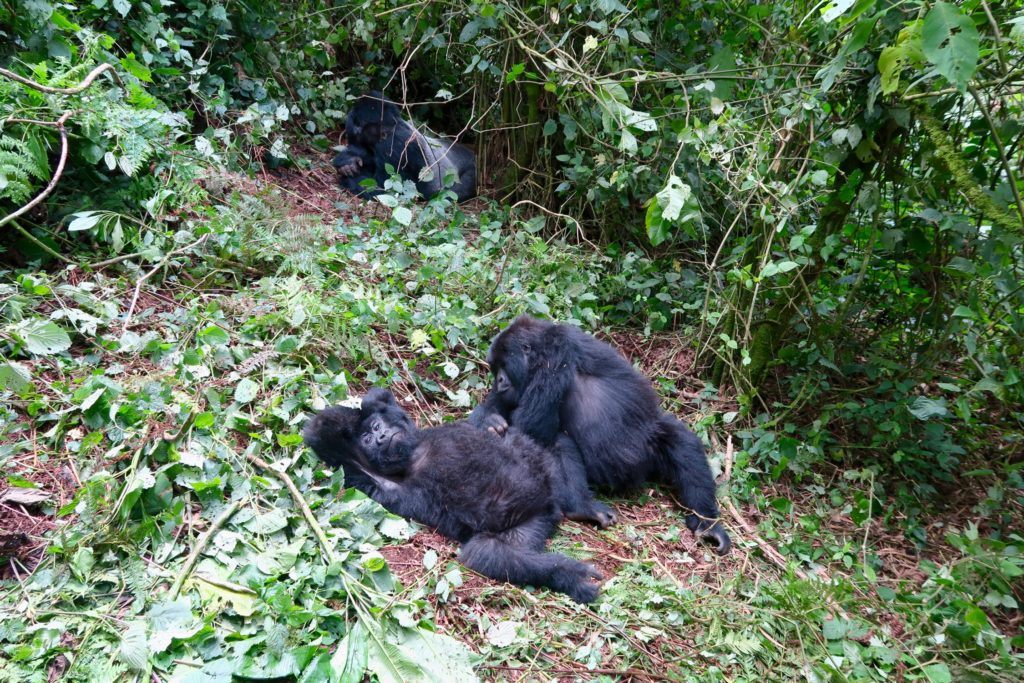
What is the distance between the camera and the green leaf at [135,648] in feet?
7.05

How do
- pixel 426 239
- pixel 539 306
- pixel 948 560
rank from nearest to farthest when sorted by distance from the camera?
pixel 948 560
pixel 539 306
pixel 426 239

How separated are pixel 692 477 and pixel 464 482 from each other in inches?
50.2

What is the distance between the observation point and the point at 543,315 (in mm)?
4477

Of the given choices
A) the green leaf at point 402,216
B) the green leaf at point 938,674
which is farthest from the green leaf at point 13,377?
the green leaf at point 938,674

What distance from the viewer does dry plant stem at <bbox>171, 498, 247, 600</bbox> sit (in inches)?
95.6

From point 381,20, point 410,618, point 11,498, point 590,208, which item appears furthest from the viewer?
point 381,20

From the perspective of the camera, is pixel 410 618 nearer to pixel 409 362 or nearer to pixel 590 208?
pixel 409 362

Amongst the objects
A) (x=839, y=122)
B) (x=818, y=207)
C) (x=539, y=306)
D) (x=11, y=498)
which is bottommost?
(x=11, y=498)

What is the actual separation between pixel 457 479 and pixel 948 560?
103 inches

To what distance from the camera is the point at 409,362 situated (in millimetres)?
4098

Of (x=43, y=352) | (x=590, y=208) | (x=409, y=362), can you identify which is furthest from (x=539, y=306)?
(x=43, y=352)

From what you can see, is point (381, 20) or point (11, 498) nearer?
point (11, 498)

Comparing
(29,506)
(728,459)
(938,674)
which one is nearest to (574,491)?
(728,459)

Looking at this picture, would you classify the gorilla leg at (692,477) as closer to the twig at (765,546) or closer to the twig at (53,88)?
the twig at (765,546)
